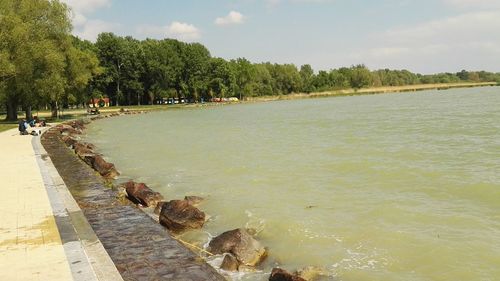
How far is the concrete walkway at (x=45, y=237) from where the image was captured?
6855 mm

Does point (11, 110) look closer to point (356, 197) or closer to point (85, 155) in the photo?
point (85, 155)

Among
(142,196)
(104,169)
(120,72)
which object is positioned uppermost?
(120,72)

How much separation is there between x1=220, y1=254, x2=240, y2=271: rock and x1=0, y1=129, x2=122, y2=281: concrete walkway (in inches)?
88.6

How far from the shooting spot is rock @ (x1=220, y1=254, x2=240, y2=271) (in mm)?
8727

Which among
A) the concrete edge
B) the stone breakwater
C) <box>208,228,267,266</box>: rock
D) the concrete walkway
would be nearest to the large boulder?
the concrete walkway

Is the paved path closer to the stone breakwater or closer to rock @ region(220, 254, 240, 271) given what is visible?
the stone breakwater

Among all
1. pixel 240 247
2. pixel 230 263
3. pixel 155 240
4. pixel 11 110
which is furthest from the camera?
pixel 11 110

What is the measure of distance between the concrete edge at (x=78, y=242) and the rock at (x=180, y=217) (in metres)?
2.06

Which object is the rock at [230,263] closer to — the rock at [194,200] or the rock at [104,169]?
the rock at [194,200]

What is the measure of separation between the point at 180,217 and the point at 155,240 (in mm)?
2479

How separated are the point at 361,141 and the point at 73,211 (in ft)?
69.6

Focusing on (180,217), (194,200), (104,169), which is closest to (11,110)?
(104,169)

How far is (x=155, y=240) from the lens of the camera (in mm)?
9016

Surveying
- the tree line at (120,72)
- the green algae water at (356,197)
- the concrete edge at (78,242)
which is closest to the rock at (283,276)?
the green algae water at (356,197)
